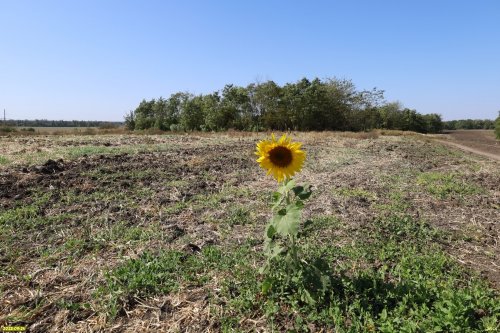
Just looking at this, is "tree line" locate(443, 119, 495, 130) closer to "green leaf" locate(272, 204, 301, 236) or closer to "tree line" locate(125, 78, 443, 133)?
"tree line" locate(125, 78, 443, 133)

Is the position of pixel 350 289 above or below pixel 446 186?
below

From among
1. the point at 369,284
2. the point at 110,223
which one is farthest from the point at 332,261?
the point at 110,223

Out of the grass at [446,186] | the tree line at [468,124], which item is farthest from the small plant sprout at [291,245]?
the tree line at [468,124]

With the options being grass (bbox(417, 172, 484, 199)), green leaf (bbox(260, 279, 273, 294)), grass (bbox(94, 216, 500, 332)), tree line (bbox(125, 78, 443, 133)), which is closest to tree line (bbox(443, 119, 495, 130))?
tree line (bbox(125, 78, 443, 133))

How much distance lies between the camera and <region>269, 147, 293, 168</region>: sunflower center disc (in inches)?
98.9

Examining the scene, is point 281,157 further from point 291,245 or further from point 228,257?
point 228,257

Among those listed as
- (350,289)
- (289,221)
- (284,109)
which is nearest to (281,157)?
(289,221)

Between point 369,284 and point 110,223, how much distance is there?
330 centimetres

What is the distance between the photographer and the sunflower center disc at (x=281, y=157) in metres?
2.51

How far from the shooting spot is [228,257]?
3.36 m

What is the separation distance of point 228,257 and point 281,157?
1.39m

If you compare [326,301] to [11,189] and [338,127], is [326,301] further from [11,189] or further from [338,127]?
[338,127]

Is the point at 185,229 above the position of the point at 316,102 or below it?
below

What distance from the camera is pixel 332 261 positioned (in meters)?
3.29
